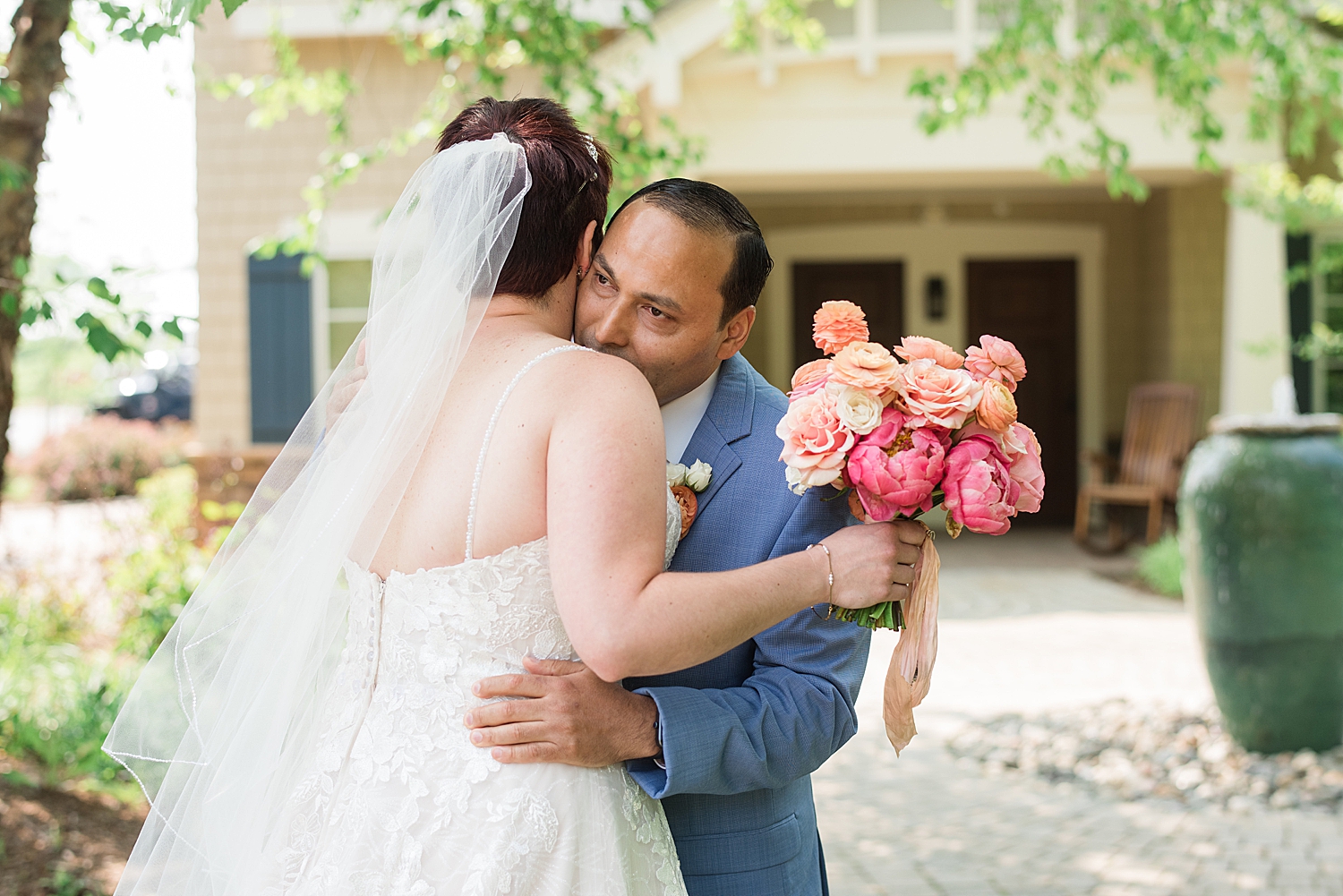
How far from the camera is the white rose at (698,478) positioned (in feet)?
6.72

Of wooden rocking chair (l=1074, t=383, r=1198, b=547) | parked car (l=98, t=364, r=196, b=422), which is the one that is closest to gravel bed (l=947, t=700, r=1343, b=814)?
wooden rocking chair (l=1074, t=383, r=1198, b=547)

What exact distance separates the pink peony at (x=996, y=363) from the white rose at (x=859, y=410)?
19cm

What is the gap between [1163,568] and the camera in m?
10.1

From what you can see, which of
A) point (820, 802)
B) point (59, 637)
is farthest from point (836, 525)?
point (59, 637)

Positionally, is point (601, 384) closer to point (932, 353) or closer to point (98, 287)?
point (932, 353)

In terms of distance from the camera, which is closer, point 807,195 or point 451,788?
point 451,788

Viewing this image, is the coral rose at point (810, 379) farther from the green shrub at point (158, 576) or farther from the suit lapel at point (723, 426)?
the green shrub at point (158, 576)

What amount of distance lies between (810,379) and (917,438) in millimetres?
228

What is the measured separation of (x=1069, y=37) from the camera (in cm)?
935

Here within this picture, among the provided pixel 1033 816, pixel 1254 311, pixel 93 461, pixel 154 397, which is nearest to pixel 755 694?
pixel 1033 816

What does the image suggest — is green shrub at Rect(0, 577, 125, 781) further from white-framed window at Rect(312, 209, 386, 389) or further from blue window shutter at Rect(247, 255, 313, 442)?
white-framed window at Rect(312, 209, 386, 389)

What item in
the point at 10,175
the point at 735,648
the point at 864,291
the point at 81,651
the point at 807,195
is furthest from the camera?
the point at 864,291

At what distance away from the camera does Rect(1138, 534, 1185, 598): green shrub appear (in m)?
9.87

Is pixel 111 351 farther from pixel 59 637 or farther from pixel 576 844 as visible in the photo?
pixel 59 637
